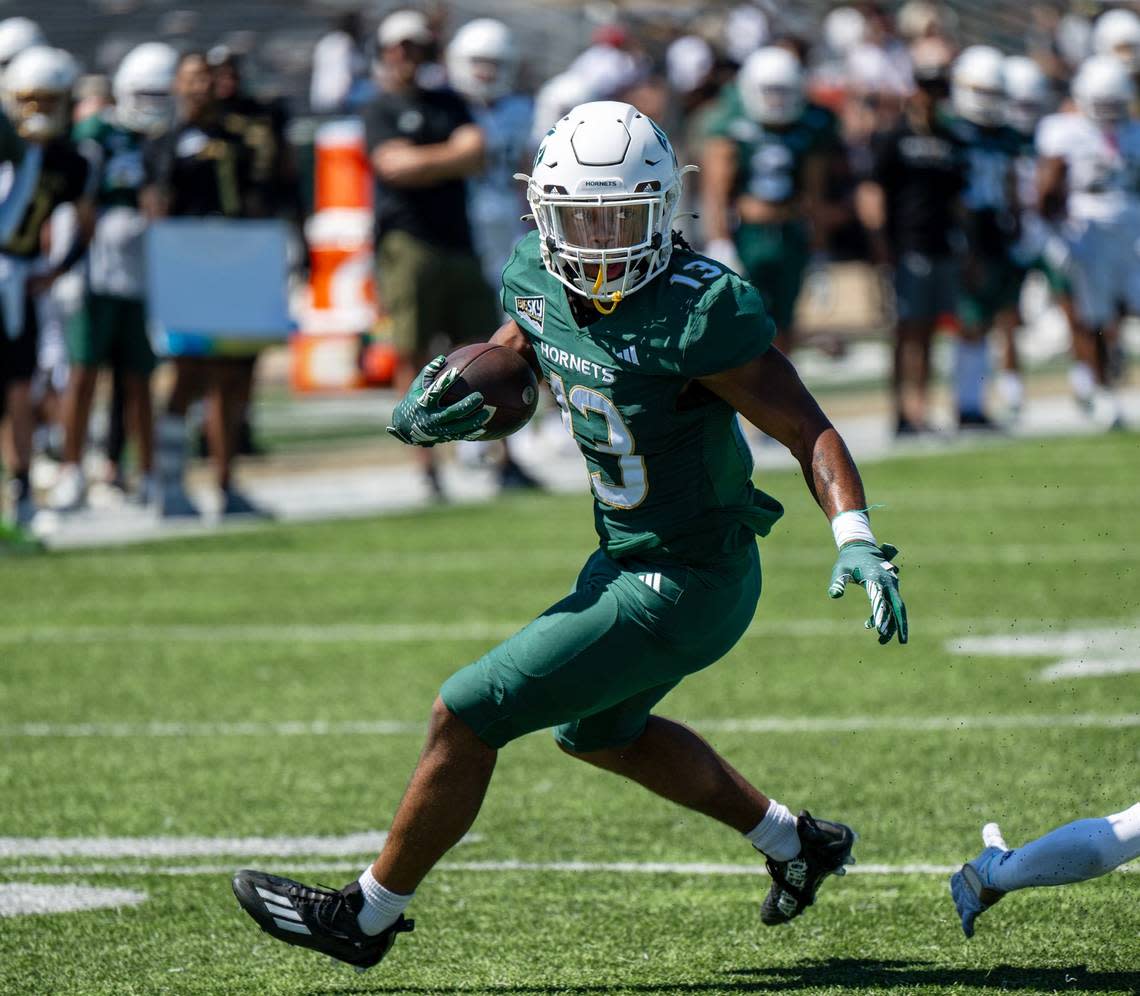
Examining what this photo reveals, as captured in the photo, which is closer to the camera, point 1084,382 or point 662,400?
point 662,400

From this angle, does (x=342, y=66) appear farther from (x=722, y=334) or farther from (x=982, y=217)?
(x=722, y=334)

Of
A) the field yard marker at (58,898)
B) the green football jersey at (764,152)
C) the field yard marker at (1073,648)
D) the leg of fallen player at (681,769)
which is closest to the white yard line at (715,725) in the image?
the field yard marker at (1073,648)

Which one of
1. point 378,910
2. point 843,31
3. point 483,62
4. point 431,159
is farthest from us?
point 843,31

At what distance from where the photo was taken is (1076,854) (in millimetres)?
3961

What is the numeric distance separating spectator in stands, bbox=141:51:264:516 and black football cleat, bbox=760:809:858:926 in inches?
254

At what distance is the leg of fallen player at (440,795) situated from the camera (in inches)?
162

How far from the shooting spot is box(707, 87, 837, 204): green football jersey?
12.3 meters

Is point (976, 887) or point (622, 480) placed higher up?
point (622, 480)

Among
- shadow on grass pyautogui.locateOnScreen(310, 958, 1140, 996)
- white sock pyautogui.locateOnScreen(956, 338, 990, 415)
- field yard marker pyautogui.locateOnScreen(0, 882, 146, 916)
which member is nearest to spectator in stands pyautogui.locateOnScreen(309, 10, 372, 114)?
white sock pyautogui.locateOnScreen(956, 338, 990, 415)

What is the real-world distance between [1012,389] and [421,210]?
486 cm

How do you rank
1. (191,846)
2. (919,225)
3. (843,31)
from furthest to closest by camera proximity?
(843,31)
(919,225)
(191,846)

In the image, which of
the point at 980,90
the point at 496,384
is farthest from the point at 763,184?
the point at 496,384

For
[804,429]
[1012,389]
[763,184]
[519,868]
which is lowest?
[1012,389]

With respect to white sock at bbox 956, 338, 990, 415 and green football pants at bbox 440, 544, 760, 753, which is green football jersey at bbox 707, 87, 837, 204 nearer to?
white sock at bbox 956, 338, 990, 415
